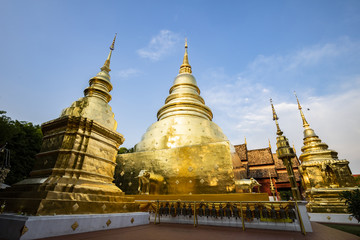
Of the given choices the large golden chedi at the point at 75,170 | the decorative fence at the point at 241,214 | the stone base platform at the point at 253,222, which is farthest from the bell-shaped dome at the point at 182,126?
the large golden chedi at the point at 75,170

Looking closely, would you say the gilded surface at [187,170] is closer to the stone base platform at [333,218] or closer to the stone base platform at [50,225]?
the stone base platform at [50,225]

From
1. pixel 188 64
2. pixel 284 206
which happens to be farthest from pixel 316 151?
pixel 188 64

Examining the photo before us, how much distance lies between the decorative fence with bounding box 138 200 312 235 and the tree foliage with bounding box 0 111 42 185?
13.0 m

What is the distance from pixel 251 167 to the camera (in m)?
20.4

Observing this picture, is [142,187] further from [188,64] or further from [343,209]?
[188,64]

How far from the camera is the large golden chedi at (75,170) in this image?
10.8 ft

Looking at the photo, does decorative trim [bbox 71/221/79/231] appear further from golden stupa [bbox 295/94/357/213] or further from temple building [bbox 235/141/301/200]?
temple building [bbox 235/141/301/200]

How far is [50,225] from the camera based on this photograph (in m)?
2.80

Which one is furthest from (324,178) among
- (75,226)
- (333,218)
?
(75,226)

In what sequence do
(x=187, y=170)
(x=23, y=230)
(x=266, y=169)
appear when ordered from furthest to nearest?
(x=266, y=169)
(x=187, y=170)
(x=23, y=230)

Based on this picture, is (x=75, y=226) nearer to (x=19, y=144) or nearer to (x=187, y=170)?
(x=187, y=170)

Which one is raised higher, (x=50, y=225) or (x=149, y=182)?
(x=149, y=182)

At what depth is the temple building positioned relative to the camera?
61.7ft

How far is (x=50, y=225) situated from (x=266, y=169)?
2089 cm
